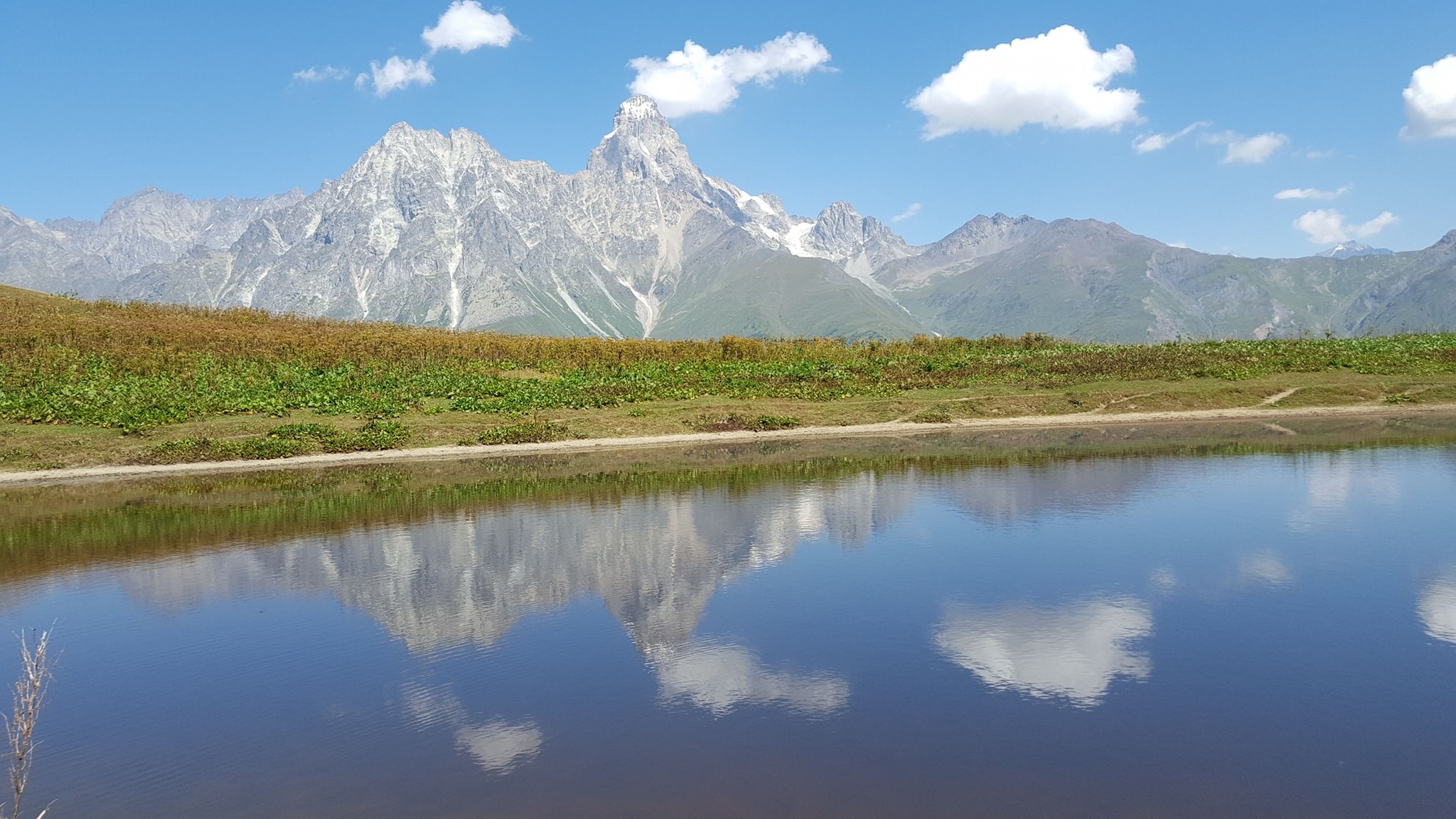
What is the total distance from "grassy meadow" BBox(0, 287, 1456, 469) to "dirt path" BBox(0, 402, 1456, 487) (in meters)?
1.04

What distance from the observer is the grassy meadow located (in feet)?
161

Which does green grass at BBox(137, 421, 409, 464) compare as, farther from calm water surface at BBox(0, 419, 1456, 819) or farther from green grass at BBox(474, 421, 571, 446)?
calm water surface at BBox(0, 419, 1456, 819)

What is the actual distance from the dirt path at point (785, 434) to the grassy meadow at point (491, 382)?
104 centimetres

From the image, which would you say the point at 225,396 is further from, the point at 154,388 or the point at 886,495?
the point at 886,495

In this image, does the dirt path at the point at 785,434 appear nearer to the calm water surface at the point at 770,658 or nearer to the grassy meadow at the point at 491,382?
the grassy meadow at the point at 491,382

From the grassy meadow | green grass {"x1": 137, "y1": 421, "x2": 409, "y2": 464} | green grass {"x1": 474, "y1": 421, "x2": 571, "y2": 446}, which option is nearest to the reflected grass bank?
green grass {"x1": 137, "y1": 421, "x2": 409, "y2": 464}

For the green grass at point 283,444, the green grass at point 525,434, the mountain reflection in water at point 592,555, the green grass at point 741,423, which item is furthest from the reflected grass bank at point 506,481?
the green grass at point 741,423

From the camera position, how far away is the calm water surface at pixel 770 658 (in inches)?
472

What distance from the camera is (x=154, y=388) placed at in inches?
2090

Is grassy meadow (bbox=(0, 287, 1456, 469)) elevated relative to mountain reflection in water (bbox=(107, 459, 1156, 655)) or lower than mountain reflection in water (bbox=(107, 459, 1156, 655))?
elevated

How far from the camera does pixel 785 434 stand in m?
54.5

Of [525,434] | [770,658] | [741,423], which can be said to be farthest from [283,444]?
[770,658]

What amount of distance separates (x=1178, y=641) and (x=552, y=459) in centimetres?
3551

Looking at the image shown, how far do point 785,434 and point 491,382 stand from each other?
21391 millimetres
